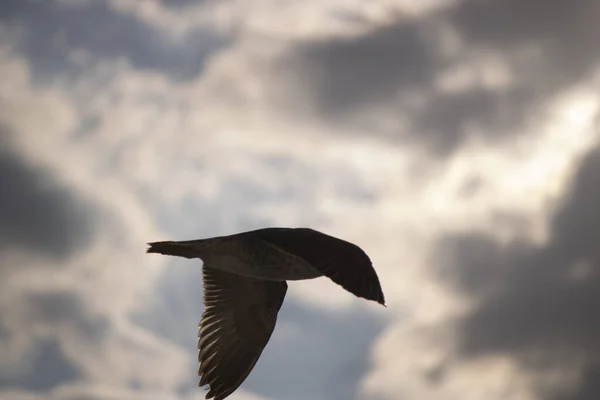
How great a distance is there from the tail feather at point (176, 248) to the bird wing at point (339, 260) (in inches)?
116

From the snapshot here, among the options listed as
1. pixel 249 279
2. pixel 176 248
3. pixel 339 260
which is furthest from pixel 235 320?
pixel 339 260

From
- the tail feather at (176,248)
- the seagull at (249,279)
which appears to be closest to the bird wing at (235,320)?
the seagull at (249,279)

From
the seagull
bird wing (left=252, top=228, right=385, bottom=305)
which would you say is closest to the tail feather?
the seagull

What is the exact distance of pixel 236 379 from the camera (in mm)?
23031

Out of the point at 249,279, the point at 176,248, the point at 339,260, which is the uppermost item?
the point at 249,279

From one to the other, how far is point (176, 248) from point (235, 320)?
166 inches

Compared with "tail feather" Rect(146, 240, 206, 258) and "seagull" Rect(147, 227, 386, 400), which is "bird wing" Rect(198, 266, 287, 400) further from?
"tail feather" Rect(146, 240, 206, 258)

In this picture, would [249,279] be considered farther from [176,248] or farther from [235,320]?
[176,248]

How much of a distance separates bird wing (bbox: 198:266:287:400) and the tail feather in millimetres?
3544

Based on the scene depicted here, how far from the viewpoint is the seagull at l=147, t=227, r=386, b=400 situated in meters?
16.3

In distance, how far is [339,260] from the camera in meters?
16.4

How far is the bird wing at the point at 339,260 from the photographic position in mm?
15695

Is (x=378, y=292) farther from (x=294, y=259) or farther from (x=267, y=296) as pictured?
(x=267, y=296)

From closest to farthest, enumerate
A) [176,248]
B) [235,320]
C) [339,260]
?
[339,260] < [176,248] < [235,320]
